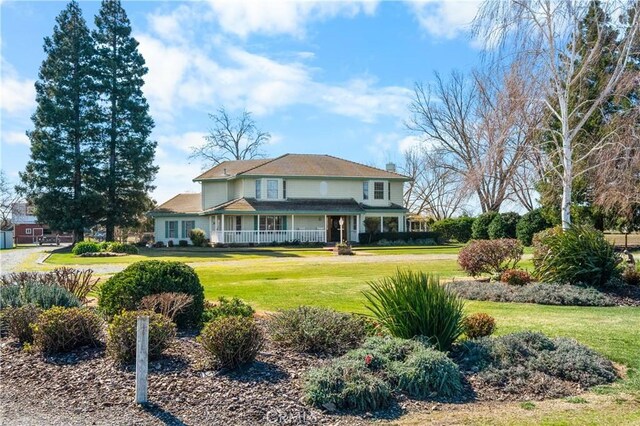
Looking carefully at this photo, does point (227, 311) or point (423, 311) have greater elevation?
point (423, 311)

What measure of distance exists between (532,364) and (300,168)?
131 ft

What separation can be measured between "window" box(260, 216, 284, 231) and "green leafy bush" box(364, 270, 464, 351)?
37.1 metres

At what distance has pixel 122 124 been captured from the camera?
45562mm

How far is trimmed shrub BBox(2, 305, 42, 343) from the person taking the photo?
7.38 m

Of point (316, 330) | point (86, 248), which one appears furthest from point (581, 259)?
point (86, 248)

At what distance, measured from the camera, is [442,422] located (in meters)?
5.01

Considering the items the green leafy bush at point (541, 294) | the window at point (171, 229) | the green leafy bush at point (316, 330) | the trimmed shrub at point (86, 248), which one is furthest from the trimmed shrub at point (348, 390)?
the window at point (171, 229)

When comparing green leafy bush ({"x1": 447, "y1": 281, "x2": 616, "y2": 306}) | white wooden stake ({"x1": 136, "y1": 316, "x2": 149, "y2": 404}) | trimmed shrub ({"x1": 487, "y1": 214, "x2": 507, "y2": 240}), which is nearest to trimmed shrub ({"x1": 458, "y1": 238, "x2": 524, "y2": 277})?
green leafy bush ({"x1": 447, "y1": 281, "x2": 616, "y2": 306})

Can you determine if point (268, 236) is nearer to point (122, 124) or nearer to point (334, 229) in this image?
point (334, 229)

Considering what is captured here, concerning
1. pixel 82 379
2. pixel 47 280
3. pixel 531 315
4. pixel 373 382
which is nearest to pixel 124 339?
pixel 82 379

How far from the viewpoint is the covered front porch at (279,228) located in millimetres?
42562

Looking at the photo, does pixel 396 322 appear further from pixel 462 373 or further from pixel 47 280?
pixel 47 280

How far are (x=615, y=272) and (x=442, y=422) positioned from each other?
10582mm

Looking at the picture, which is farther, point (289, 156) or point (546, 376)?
point (289, 156)
